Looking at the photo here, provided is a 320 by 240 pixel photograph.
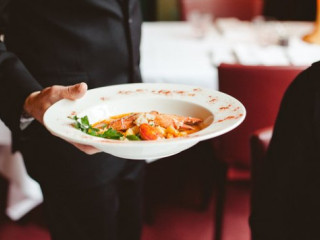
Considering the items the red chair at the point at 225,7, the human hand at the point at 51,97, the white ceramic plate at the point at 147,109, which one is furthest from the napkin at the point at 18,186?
the red chair at the point at 225,7

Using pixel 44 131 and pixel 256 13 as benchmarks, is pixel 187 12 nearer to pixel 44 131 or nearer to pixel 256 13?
pixel 256 13

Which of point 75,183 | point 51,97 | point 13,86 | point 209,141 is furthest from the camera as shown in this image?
point 209,141

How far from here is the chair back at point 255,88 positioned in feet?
4.93

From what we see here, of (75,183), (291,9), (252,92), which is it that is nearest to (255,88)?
(252,92)

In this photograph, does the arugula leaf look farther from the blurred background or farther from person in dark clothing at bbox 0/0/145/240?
the blurred background

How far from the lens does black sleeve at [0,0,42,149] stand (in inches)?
43.1

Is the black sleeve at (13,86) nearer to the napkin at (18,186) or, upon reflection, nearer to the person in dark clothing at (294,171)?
the person in dark clothing at (294,171)

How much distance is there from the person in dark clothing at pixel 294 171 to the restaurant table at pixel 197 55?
0.92 metres

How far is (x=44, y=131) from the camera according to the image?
1201 millimetres

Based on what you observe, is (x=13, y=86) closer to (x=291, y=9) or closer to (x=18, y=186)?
(x=18, y=186)

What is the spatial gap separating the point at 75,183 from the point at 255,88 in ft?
2.42

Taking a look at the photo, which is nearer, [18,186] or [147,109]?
[147,109]

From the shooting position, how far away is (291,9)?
4484mm

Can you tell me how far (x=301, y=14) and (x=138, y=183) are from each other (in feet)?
11.8
